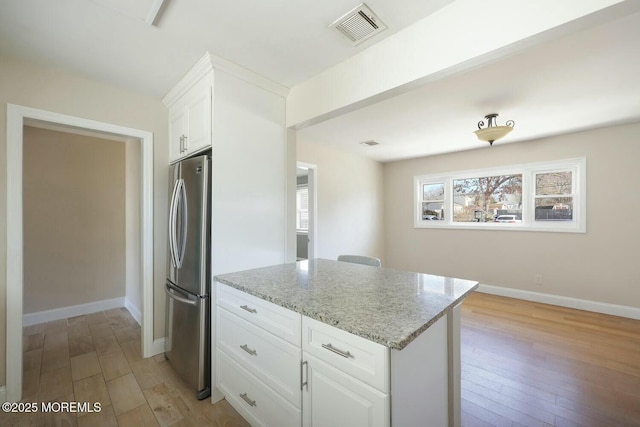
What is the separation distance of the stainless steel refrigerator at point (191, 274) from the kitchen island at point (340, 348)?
14cm

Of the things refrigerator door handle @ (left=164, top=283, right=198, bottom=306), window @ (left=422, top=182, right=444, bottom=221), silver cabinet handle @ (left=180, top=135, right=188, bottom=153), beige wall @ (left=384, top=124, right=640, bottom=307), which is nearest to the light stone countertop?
refrigerator door handle @ (left=164, top=283, right=198, bottom=306)

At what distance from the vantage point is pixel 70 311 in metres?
3.29

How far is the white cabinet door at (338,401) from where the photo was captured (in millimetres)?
977

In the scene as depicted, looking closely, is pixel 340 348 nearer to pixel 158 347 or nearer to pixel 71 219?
pixel 158 347

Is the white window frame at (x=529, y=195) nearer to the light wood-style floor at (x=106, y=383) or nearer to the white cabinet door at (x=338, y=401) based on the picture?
the white cabinet door at (x=338, y=401)

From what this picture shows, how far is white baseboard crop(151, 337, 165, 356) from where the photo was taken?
96.0 inches

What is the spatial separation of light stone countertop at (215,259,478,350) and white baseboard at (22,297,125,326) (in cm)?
282

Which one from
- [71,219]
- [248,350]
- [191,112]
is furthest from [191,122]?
[71,219]

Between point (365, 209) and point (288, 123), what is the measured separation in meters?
3.00

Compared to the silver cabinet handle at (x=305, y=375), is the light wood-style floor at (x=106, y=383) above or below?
below

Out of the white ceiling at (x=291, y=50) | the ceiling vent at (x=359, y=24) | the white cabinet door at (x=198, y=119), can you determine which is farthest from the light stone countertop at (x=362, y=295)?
the ceiling vent at (x=359, y=24)

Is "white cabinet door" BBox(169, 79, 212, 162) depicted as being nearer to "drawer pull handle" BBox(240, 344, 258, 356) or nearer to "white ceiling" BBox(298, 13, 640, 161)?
"drawer pull handle" BBox(240, 344, 258, 356)

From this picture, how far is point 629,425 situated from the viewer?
65.0 inches

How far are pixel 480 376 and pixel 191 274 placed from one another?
240cm
